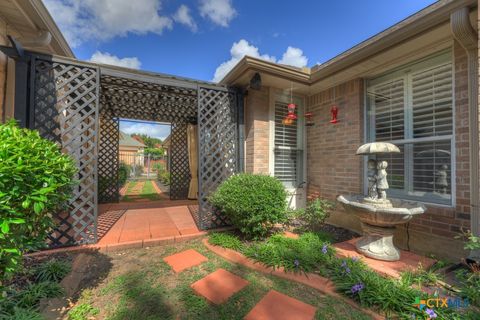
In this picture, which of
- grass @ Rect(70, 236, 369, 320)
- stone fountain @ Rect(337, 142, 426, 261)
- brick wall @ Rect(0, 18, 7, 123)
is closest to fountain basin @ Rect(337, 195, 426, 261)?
stone fountain @ Rect(337, 142, 426, 261)

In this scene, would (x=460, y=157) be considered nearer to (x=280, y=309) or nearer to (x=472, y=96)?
(x=472, y=96)

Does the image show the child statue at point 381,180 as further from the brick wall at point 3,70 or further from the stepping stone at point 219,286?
the brick wall at point 3,70

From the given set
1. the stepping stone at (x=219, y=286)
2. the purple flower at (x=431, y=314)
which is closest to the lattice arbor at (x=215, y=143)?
the stepping stone at (x=219, y=286)

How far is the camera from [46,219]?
176 centimetres

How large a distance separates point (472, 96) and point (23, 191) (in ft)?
14.8

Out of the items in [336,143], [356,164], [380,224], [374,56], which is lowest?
[380,224]

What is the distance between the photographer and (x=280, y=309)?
181 centimetres

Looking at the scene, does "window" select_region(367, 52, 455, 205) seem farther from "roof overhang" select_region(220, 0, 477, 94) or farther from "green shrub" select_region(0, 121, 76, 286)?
"green shrub" select_region(0, 121, 76, 286)

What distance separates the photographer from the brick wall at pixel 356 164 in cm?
253

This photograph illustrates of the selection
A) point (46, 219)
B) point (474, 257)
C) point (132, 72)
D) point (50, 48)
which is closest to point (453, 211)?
point (474, 257)

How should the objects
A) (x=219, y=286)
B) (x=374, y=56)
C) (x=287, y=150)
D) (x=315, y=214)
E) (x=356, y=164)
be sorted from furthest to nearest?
(x=287, y=150)
(x=356, y=164)
(x=315, y=214)
(x=374, y=56)
(x=219, y=286)

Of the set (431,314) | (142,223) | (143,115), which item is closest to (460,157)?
(431,314)

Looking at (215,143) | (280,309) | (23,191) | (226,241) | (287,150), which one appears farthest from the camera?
(287,150)

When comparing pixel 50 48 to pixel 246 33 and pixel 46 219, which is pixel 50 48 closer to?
pixel 46 219
